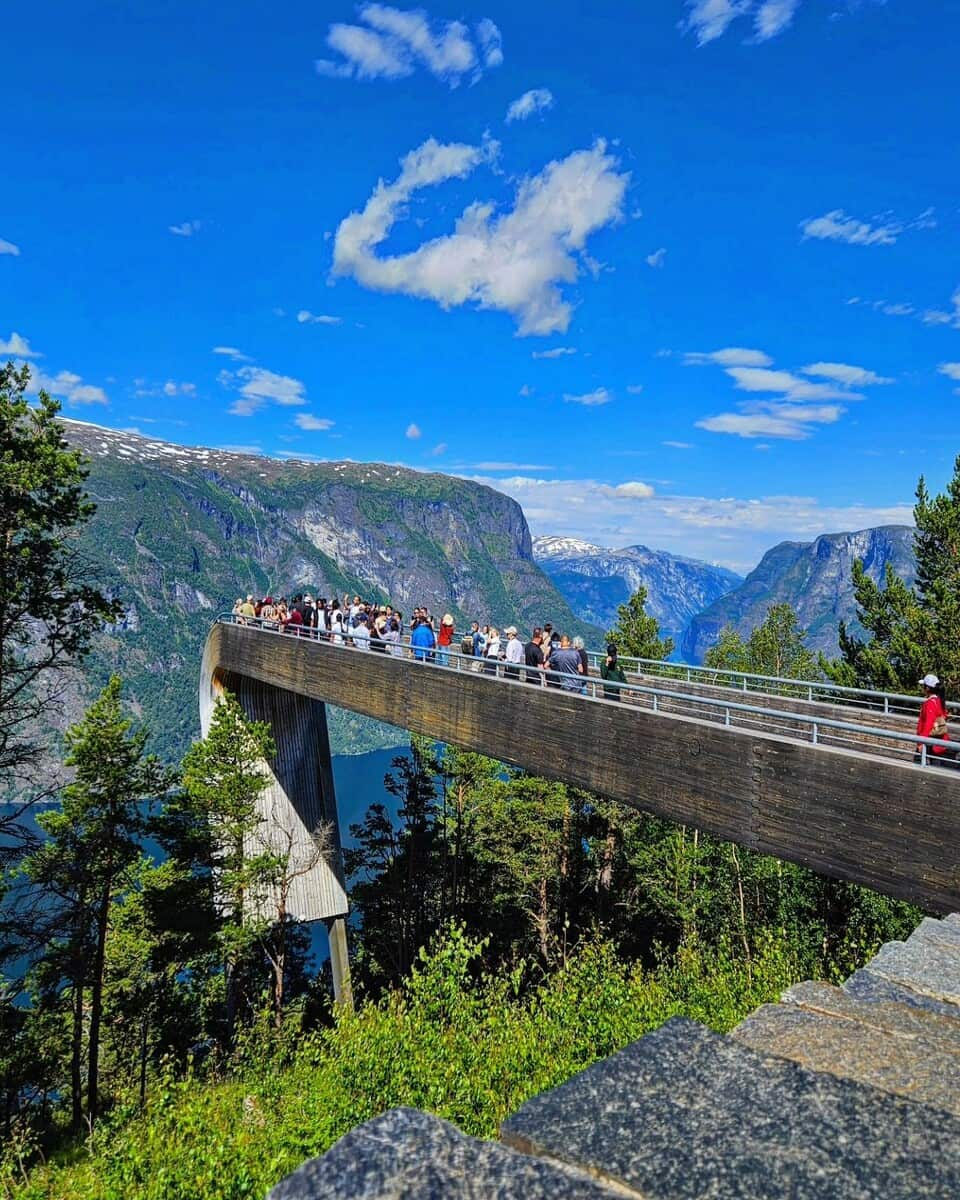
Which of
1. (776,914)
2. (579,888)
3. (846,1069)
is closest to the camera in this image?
(846,1069)

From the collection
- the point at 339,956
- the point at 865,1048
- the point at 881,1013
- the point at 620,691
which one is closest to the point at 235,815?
the point at 339,956

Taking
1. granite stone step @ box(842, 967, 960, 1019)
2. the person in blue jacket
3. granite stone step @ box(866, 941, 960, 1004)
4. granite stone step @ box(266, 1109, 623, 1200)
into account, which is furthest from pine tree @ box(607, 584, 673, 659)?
granite stone step @ box(266, 1109, 623, 1200)

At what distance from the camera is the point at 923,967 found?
4.01m

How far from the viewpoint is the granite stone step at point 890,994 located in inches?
134

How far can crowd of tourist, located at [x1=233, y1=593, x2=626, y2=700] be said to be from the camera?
469 inches

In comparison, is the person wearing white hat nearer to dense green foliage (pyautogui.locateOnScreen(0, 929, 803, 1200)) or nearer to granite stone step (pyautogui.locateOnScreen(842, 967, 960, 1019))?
dense green foliage (pyautogui.locateOnScreen(0, 929, 803, 1200))

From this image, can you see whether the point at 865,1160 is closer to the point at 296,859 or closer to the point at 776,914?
the point at 296,859

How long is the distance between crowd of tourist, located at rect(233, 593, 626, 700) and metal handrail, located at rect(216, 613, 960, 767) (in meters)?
0.04

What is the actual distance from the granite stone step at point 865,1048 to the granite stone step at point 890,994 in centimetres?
25

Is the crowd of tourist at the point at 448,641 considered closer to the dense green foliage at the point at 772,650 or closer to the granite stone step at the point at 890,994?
the granite stone step at the point at 890,994

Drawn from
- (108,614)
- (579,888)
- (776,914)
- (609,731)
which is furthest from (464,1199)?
(579,888)

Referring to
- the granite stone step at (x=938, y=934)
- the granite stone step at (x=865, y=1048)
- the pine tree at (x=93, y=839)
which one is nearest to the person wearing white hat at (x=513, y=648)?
the granite stone step at (x=938, y=934)

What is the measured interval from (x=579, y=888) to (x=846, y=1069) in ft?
107

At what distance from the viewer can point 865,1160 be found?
66.2 inches
